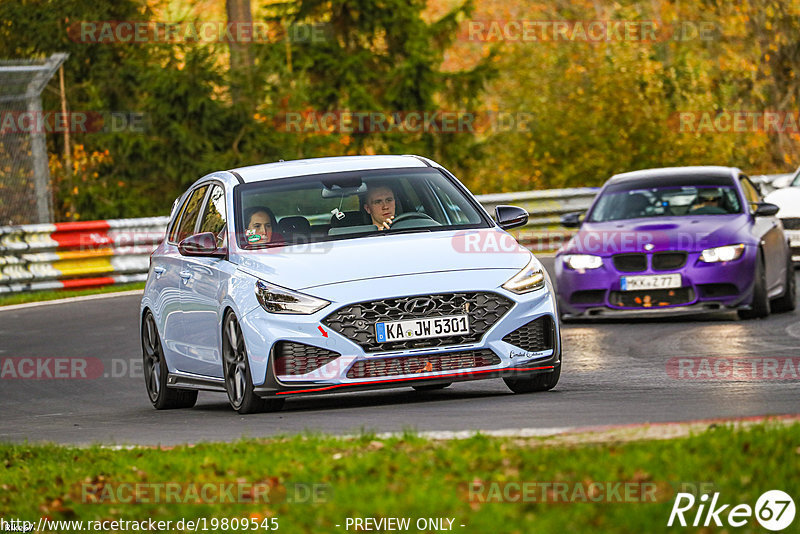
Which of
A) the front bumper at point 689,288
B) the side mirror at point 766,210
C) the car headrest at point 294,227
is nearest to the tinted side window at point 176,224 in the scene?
the car headrest at point 294,227

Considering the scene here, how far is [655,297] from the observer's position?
16156 millimetres

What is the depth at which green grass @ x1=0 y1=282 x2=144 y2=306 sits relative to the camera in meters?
22.5

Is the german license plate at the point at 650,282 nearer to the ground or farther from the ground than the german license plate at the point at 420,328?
nearer to the ground

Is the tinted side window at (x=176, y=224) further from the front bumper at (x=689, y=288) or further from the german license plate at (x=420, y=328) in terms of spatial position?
the front bumper at (x=689, y=288)

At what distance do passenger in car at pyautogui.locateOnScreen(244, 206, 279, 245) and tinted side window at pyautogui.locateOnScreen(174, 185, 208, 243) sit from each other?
1.21 metres

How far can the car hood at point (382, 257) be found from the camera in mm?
10180

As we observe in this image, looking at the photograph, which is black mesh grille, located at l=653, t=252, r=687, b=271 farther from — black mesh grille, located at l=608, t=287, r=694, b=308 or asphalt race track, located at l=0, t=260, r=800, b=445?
asphalt race track, located at l=0, t=260, r=800, b=445

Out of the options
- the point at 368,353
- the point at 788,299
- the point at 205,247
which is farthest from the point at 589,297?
the point at 368,353

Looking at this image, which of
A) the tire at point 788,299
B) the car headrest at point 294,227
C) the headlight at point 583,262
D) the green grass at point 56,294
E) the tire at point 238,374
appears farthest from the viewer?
the green grass at point 56,294

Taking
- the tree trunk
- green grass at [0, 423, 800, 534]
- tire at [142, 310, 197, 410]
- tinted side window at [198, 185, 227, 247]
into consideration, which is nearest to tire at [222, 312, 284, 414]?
tinted side window at [198, 185, 227, 247]

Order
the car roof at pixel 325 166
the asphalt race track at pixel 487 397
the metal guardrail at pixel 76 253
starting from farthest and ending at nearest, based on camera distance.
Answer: the metal guardrail at pixel 76 253, the car roof at pixel 325 166, the asphalt race track at pixel 487 397

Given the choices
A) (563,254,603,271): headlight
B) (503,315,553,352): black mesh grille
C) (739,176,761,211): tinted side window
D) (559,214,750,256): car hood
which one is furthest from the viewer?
(739,176,761,211): tinted side window

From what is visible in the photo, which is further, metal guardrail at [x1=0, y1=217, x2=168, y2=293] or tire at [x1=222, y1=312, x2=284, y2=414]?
metal guardrail at [x1=0, y1=217, x2=168, y2=293]

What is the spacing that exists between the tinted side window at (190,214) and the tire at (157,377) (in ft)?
2.25
